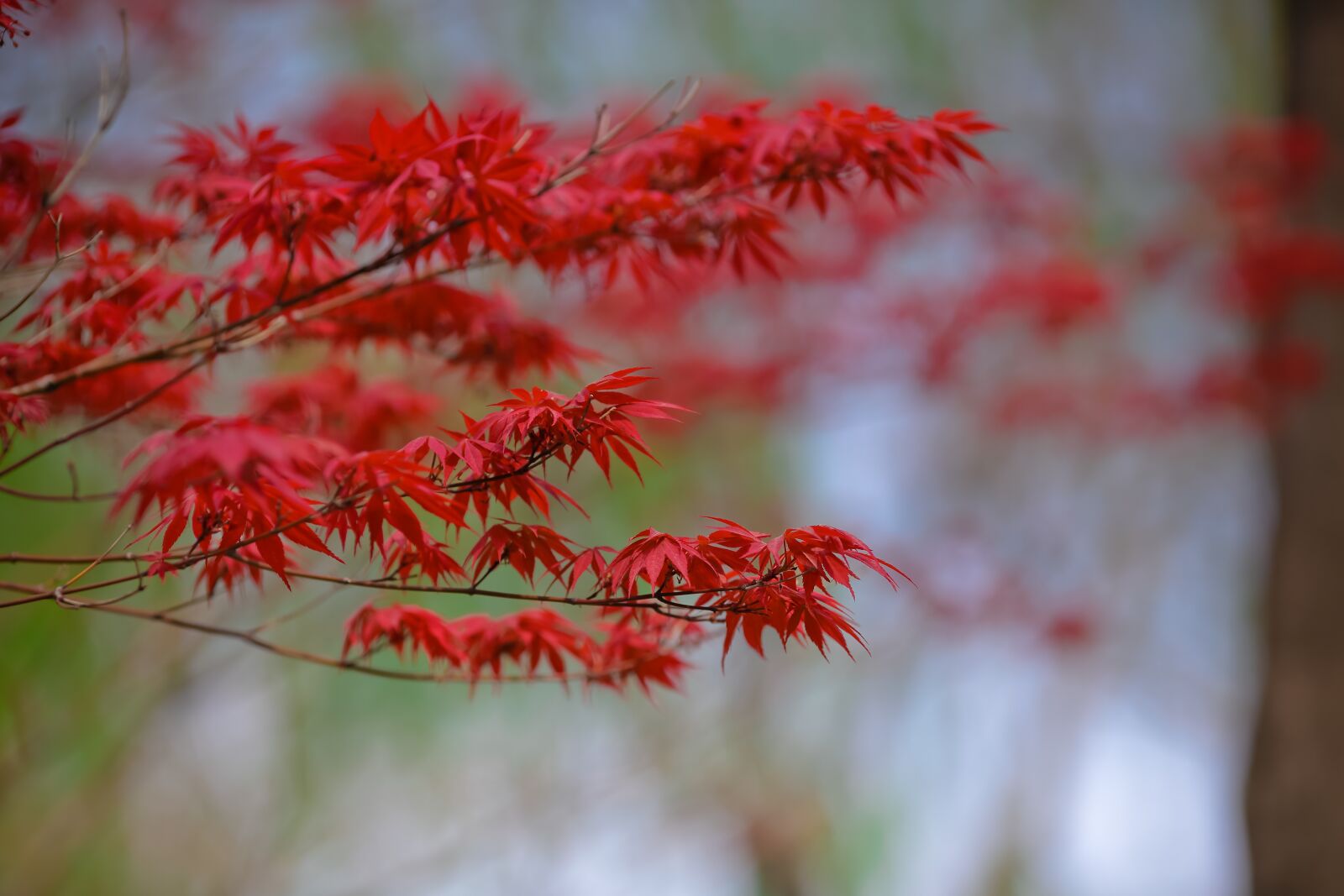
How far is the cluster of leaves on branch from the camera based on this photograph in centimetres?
101

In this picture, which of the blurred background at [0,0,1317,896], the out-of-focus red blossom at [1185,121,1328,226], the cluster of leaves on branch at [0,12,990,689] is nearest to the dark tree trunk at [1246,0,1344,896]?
the out-of-focus red blossom at [1185,121,1328,226]

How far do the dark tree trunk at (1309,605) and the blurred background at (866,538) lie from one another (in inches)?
9.2

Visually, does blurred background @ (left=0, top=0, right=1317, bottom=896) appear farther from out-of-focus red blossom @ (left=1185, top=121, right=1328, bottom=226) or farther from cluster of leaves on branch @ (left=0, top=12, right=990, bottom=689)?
cluster of leaves on branch @ (left=0, top=12, right=990, bottom=689)

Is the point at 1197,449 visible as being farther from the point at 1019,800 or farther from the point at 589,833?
the point at 589,833

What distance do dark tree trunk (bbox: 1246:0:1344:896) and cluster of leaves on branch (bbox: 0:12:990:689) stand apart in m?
2.25

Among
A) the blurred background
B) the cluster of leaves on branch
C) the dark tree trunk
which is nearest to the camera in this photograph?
the cluster of leaves on branch

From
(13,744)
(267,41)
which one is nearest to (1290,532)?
(267,41)

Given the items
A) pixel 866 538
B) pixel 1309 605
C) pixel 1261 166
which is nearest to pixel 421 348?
pixel 866 538

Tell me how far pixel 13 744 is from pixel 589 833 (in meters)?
2.10

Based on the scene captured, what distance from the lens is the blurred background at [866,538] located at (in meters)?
3.21

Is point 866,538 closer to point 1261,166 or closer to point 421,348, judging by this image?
point 1261,166

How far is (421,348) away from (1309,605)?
268cm

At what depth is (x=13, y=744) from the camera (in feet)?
11.0

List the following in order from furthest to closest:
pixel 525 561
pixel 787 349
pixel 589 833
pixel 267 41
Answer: pixel 589 833, pixel 787 349, pixel 267 41, pixel 525 561
